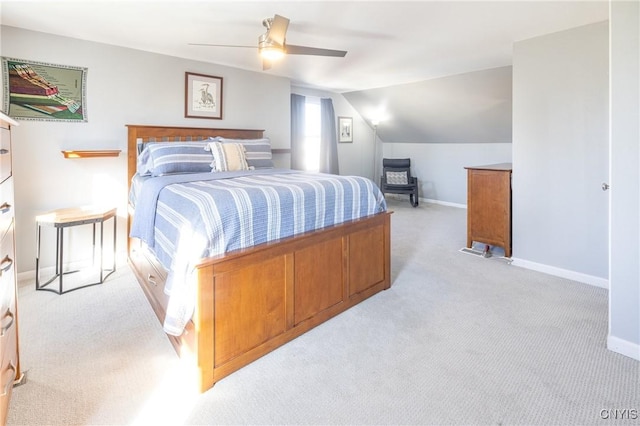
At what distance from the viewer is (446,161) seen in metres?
7.05

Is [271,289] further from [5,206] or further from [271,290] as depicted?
[5,206]

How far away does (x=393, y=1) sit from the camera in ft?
Answer: 8.16

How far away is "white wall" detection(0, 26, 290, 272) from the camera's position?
312 centimetres

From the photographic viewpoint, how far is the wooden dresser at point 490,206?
3670 mm

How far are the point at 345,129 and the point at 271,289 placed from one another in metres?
5.60

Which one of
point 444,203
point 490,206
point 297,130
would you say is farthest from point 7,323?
point 444,203

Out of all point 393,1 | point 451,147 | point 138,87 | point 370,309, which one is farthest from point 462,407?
point 451,147

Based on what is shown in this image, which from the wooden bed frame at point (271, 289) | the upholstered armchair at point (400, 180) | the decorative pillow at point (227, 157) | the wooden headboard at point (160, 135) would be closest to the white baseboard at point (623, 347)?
the wooden bed frame at point (271, 289)

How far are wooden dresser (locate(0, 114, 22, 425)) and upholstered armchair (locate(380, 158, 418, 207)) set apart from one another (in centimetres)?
607

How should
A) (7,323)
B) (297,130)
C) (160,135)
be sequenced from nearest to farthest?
(7,323)
(160,135)
(297,130)

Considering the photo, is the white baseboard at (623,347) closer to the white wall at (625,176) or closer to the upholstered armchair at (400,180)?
the white wall at (625,176)

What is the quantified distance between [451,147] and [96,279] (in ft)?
20.8

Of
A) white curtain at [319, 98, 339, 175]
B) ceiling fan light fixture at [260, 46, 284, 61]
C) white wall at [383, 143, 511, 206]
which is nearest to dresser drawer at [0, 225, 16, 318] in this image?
ceiling fan light fixture at [260, 46, 284, 61]

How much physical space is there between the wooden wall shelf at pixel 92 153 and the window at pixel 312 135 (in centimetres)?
353
